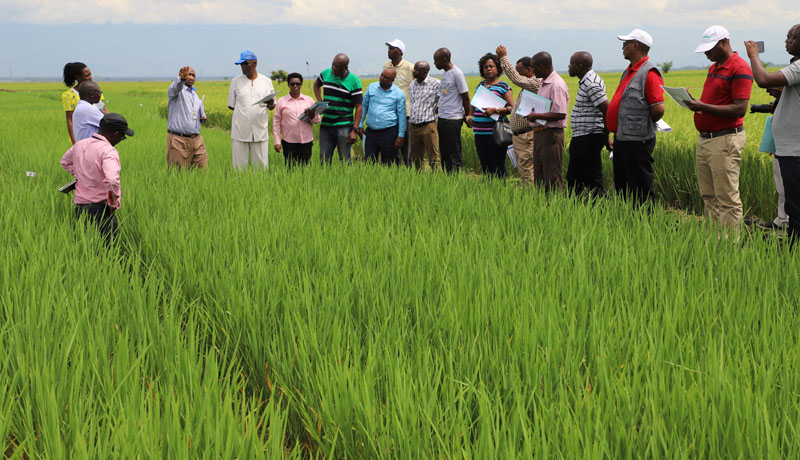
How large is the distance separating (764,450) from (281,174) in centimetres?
487

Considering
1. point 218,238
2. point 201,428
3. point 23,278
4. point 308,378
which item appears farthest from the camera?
point 218,238

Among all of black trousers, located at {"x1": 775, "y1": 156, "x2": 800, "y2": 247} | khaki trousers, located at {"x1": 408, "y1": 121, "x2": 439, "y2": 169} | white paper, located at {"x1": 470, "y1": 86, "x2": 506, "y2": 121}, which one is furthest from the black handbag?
black trousers, located at {"x1": 775, "y1": 156, "x2": 800, "y2": 247}

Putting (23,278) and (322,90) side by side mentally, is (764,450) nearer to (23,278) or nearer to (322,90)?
(23,278)

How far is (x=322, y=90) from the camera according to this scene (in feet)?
22.4

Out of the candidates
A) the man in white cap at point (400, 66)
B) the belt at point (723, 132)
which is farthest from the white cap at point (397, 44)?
the belt at point (723, 132)

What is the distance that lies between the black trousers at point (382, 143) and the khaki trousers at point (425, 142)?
31cm

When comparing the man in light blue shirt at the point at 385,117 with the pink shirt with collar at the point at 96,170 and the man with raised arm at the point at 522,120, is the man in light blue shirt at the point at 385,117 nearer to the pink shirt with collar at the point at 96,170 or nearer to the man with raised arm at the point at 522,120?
the man with raised arm at the point at 522,120

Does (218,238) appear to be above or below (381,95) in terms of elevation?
below

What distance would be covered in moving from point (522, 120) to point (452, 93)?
3.75 feet

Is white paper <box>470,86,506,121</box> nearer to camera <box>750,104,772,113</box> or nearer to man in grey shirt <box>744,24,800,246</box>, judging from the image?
camera <box>750,104,772,113</box>

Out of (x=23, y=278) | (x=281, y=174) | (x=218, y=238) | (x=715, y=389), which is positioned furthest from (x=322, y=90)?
(x=715, y=389)

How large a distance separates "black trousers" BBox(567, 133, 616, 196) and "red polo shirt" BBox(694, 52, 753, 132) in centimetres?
98

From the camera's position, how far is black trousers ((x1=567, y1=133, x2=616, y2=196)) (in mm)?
5254

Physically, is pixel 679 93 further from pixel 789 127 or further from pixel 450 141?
pixel 450 141
